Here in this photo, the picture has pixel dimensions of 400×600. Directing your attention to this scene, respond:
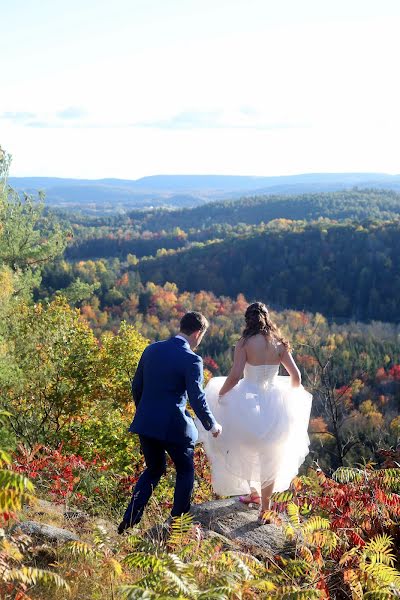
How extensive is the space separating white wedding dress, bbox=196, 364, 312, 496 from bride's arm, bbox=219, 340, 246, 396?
0.20 feet

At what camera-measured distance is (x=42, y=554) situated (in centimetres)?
453

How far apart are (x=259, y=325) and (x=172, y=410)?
122 centimetres

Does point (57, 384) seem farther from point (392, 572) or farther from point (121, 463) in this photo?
point (392, 572)

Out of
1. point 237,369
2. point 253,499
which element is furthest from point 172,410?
point 253,499

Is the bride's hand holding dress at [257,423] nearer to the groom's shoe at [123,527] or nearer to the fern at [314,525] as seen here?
the groom's shoe at [123,527]

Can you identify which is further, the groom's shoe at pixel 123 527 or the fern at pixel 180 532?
the groom's shoe at pixel 123 527

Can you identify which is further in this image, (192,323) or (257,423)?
(257,423)

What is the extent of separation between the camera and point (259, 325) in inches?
237

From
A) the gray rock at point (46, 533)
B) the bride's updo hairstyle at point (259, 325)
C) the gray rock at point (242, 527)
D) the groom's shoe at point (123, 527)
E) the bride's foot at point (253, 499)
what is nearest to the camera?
the gray rock at point (46, 533)

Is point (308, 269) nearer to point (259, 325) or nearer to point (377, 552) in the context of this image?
point (259, 325)

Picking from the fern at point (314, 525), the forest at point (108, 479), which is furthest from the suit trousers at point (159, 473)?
the fern at point (314, 525)

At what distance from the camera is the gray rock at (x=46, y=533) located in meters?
4.79

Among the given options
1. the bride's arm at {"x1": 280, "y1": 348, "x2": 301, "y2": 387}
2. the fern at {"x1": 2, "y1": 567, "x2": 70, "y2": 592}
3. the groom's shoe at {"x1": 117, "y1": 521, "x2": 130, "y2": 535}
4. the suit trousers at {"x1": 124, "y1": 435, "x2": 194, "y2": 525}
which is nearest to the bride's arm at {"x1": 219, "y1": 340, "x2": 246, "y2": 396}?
the bride's arm at {"x1": 280, "y1": 348, "x2": 301, "y2": 387}

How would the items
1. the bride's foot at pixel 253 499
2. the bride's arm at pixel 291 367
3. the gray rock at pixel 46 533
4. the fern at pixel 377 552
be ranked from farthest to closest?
the bride's foot at pixel 253 499 < the bride's arm at pixel 291 367 < the gray rock at pixel 46 533 < the fern at pixel 377 552
